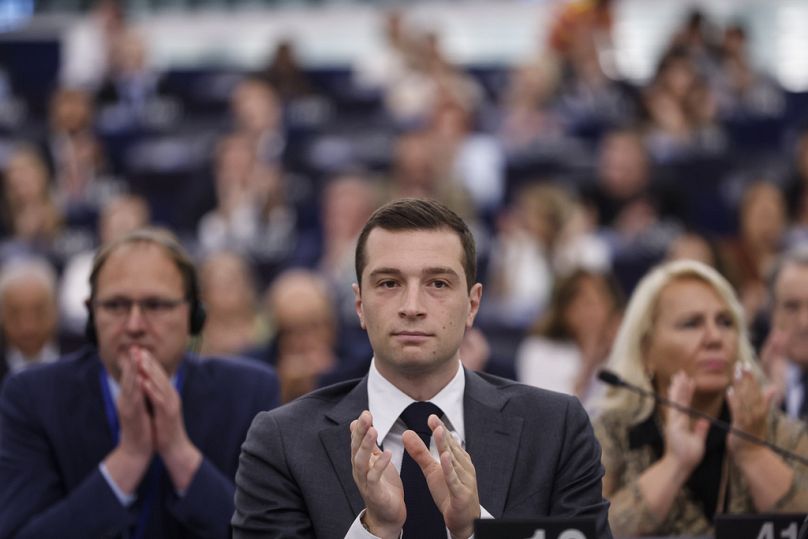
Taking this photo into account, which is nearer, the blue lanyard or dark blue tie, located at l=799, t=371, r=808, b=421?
the blue lanyard

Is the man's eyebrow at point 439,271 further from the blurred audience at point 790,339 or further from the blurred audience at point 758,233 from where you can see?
the blurred audience at point 758,233

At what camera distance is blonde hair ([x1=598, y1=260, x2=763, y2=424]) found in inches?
149

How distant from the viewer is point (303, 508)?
2.70 metres

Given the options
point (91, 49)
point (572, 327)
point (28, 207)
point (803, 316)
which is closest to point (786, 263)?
point (803, 316)

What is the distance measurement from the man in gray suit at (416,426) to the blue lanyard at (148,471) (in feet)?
→ 2.46

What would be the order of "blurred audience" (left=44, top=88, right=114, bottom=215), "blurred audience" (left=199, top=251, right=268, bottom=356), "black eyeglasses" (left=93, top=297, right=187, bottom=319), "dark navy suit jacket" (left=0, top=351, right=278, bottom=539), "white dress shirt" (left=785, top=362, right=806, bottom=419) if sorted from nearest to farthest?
1. "dark navy suit jacket" (left=0, top=351, right=278, bottom=539)
2. "black eyeglasses" (left=93, top=297, right=187, bottom=319)
3. "white dress shirt" (left=785, top=362, right=806, bottom=419)
4. "blurred audience" (left=199, top=251, right=268, bottom=356)
5. "blurred audience" (left=44, top=88, right=114, bottom=215)

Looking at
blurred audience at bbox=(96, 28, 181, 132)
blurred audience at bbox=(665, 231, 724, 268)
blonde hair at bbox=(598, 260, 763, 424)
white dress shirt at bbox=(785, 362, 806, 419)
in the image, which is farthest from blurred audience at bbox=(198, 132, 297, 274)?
blonde hair at bbox=(598, 260, 763, 424)

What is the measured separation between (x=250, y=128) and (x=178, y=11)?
181 inches

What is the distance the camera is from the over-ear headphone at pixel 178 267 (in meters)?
3.60

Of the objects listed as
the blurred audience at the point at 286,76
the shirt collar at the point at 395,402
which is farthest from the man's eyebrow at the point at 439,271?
the blurred audience at the point at 286,76

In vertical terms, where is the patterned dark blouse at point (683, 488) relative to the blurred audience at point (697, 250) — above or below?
below

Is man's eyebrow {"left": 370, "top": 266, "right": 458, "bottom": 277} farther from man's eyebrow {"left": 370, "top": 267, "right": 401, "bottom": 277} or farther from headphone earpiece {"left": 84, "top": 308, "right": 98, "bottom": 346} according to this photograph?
headphone earpiece {"left": 84, "top": 308, "right": 98, "bottom": 346}

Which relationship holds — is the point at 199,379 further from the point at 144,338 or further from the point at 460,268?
the point at 460,268

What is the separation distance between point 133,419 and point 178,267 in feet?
1.57
